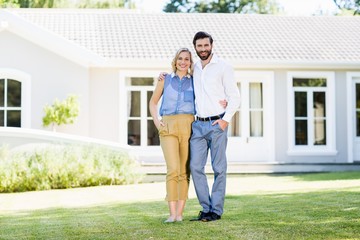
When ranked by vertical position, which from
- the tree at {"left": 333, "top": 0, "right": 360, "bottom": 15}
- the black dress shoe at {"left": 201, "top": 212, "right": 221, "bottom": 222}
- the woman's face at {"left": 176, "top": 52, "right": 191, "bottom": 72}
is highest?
the tree at {"left": 333, "top": 0, "right": 360, "bottom": 15}

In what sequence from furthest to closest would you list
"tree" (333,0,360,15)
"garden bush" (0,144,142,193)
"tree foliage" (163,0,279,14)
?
"tree foliage" (163,0,279,14) < "garden bush" (0,144,142,193) < "tree" (333,0,360,15)

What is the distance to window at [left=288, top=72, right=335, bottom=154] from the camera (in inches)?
782

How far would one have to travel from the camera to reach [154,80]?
1964 centimetres

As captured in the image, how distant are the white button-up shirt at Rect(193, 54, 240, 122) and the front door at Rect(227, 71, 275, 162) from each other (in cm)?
1183

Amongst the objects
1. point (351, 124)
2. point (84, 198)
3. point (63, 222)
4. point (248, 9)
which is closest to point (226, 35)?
point (351, 124)

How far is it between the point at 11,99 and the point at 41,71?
1060mm

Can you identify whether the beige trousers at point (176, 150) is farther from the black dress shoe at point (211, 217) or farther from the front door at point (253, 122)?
the front door at point (253, 122)

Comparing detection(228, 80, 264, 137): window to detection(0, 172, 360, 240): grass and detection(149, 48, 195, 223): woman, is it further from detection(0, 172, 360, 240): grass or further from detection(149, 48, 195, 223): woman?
detection(149, 48, 195, 223): woman

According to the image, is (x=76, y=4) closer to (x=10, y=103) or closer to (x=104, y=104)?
(x=104, y=104)

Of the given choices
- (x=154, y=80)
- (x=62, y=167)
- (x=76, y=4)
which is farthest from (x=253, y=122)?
(x=76, y=4)

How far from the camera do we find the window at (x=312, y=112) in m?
19.9

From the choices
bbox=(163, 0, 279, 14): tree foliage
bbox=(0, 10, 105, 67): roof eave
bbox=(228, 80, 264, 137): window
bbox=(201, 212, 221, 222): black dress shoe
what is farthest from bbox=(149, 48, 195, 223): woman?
bbox=(163, 0, 279, 14): tree foliage

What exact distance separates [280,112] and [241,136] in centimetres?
124

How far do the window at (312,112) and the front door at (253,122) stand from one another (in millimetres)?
595
